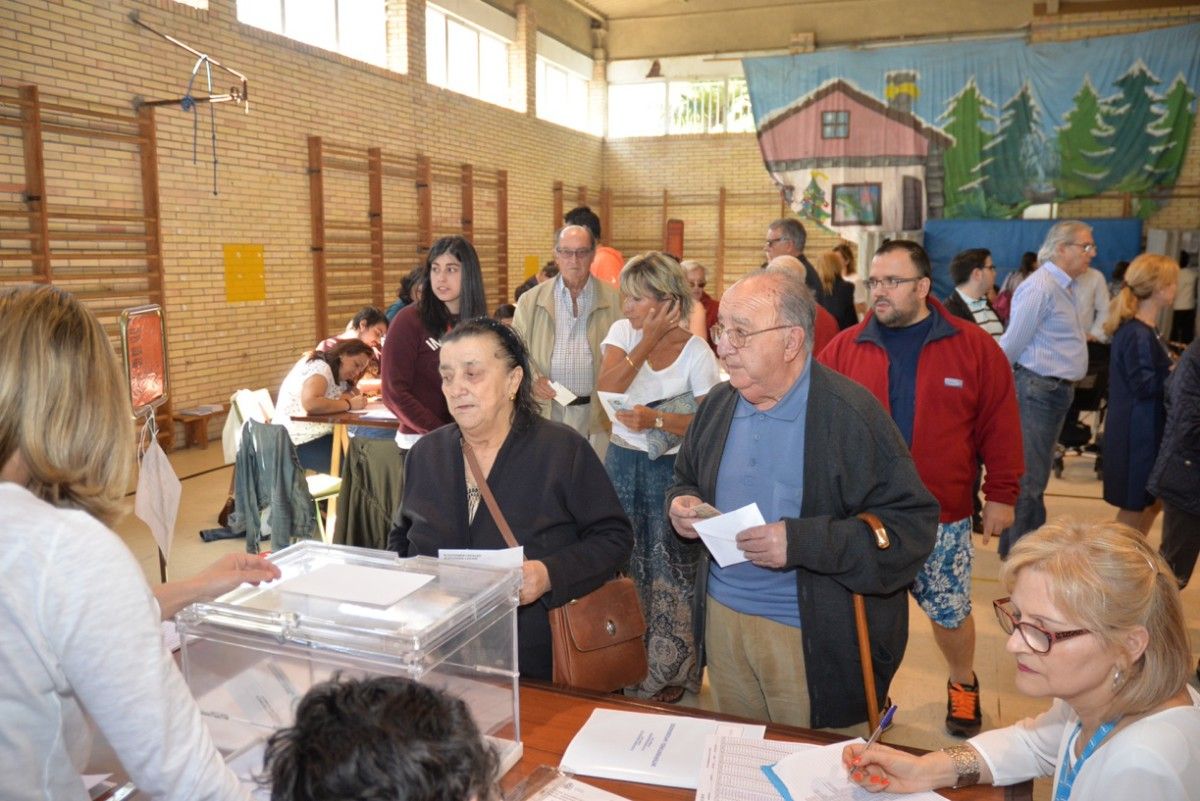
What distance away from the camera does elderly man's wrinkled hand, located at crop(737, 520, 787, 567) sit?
2.00 metres

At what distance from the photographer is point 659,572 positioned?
360 centimetres

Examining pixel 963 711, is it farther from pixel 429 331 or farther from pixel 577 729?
pixel 429 331

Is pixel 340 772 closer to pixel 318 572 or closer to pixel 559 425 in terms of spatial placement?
pixel 318 572

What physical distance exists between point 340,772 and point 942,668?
382cm

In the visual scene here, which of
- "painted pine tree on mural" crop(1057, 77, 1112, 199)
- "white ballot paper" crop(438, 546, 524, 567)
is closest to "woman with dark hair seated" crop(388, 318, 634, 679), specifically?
"white ballot paper" crop(438, 546, 524, 567)

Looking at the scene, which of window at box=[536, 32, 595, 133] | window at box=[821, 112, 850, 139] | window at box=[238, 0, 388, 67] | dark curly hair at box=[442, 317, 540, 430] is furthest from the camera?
window at box=[536, 32, 595, 133]

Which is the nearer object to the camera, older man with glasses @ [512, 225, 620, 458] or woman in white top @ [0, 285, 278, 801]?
woman in white top @ [0, 285, 278, 801]

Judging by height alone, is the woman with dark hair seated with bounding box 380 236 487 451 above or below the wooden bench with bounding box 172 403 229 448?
above

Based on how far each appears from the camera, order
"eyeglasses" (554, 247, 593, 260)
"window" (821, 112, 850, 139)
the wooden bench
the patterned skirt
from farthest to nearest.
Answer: "window" (821, 112, 850, 139) → the wooden bench → "eyeglasses" (554, 247, 593, 260) → the patterned skirt

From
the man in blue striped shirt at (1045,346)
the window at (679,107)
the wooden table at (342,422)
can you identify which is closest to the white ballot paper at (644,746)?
the wooden table at (342,422)

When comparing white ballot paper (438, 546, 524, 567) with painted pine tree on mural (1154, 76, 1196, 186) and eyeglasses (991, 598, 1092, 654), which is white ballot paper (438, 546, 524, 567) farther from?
painted pine tree on mural (1154, 76, 1196, 186)

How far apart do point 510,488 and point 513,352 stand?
0.39 metres

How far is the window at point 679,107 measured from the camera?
55.4 ft

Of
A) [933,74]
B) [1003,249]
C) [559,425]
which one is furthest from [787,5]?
[559,425]
